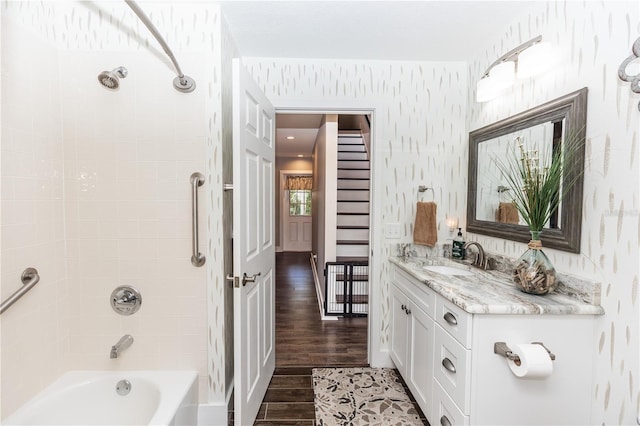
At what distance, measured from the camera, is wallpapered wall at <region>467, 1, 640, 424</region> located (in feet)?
3.49

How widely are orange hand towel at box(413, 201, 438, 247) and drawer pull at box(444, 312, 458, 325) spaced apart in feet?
2.87

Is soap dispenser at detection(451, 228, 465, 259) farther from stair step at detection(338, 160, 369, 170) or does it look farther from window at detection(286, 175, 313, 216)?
window at detection(286, 175, 313, 216)

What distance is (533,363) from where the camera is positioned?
1.04m

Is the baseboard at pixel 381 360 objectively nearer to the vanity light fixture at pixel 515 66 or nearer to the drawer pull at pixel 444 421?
the drawer pull at pixel 444 421

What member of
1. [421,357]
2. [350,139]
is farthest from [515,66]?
[350,139]

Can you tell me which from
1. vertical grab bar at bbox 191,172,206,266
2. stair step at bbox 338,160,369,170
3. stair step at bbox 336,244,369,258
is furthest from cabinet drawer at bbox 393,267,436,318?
stair step at bbox 338,160,369,170

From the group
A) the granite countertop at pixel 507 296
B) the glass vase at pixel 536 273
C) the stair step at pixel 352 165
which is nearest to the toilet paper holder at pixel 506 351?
the granite countertop at pixel 507 296

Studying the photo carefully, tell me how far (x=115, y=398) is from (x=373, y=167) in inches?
87.6

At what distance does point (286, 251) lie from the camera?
743 centimetres

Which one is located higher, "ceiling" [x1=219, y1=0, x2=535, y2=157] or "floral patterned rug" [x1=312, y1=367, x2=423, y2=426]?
"ceiling" [x1=219, y1=0, x2=535, y2=157]

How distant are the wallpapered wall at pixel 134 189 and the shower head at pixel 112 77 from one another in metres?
0.04

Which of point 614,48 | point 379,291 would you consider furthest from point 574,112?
point 379,291

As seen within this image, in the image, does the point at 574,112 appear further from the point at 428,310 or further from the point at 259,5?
the point at 259,5

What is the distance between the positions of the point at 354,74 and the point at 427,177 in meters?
1.01
